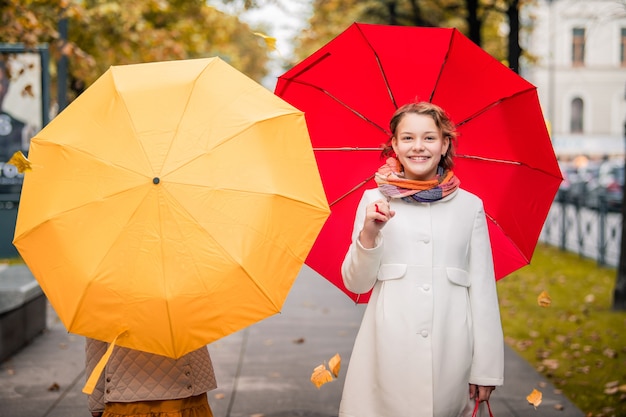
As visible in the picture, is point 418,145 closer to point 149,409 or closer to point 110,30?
point 149,409

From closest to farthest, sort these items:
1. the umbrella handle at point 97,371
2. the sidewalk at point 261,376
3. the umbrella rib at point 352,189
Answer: the umbrella handle at point 97,371 → the umbrella rib at point 352,189 → the sidewalk at point 261,376

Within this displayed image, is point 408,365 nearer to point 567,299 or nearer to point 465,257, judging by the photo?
point 465,257

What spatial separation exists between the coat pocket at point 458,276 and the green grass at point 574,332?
10.3 feet

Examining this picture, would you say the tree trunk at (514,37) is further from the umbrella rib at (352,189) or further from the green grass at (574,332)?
the umbrella rib at (352,189)

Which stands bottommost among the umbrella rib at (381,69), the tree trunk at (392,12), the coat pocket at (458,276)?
the coat pocket at (458,276)

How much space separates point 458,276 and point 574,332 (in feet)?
21.0

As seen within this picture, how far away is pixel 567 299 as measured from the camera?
11945 millimetres

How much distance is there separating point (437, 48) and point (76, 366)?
494 cm

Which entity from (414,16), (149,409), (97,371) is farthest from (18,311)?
(414,16)

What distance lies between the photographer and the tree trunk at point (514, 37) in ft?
30.6

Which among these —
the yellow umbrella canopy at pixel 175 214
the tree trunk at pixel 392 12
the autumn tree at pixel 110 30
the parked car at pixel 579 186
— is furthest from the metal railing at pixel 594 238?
the yellow umbrella canopy at pixel 175 214

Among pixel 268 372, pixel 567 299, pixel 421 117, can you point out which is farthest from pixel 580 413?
pixel 567 299

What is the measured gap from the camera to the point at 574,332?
31.3 ft

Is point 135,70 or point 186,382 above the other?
point 135,70
